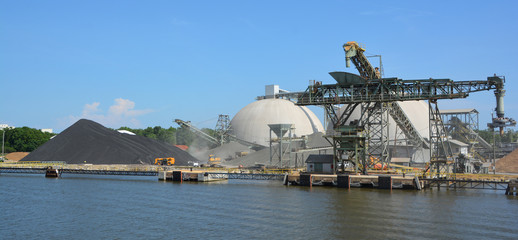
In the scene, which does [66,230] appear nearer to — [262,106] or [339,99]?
[339,99]

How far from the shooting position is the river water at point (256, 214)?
3020 cm

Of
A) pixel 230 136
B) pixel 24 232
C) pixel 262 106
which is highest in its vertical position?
pixel 262 106

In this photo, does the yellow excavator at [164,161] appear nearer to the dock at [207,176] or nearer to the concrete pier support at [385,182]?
the dock at [207,176]

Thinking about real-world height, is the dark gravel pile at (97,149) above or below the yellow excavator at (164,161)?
above

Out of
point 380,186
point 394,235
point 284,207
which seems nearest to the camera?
point 394,235

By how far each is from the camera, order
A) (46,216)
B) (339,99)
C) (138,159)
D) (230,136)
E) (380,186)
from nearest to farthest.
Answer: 1. (46,216)
2. (380,186)
3. (339,99)
4. (138,159)
5. (230,136)

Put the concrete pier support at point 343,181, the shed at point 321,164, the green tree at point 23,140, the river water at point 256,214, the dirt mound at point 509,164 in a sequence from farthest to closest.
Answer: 1. the green tree at point 23,140
2. the dirt mound at point 509,164
3. the shed at point 321,164
4. the concrete pier support at point 343,181
5. the river water at point 256,214

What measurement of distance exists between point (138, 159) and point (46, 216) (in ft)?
215

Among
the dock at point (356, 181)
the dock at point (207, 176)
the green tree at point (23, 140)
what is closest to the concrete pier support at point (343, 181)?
the dock at point (356, 181)

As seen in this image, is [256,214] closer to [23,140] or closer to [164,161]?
[164,161]

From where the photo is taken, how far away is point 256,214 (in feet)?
122

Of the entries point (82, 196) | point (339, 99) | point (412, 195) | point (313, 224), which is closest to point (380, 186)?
point (412, 195)

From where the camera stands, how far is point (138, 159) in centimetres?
10150

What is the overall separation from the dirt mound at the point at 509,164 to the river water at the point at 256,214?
54146 millimetres
